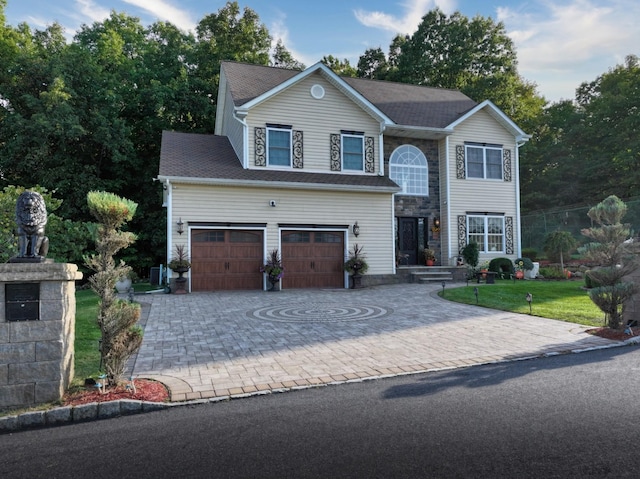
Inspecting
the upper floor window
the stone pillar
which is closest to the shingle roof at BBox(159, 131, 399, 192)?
the upper floor window

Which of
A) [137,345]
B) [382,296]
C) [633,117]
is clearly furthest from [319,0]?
[633,117]

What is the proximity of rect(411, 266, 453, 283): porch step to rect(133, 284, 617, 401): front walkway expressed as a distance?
17.8ft

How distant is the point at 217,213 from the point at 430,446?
40.7 feet

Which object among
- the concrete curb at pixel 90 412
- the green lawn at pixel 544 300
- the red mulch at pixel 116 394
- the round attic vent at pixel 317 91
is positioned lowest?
the concrete curb at pixel 90 412

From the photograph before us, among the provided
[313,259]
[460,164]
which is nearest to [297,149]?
[313,259]

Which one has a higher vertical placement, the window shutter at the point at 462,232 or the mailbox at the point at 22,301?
the window shutter at the point at 462,232

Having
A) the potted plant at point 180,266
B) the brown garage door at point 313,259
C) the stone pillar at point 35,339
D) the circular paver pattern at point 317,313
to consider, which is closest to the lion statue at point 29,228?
the stone pillar at point 35,339

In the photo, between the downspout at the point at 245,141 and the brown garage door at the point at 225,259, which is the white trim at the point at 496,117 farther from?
the brown garage door at the point at 225,259

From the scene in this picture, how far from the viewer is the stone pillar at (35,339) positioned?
4.02m

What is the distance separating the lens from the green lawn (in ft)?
29.3

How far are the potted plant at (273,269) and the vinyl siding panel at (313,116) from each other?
11.7 ft

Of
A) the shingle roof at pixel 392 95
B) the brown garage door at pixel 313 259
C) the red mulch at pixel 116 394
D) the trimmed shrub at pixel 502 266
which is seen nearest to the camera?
the red mulch at pixel 116 394

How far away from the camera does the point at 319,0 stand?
11688 millimetres

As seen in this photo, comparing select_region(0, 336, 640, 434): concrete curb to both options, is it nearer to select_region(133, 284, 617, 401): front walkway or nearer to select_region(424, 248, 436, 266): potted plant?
select_region(133, 284, 617, 401): front walkway
